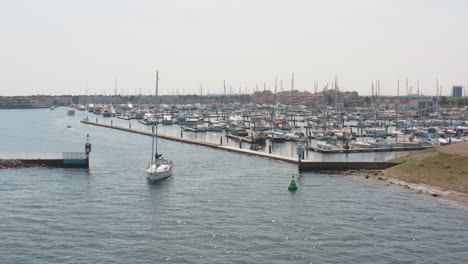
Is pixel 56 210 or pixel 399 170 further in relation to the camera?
pixel 399 170

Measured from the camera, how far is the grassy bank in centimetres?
5117

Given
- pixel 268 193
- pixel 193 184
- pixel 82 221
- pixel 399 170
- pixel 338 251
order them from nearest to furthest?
1. pixel 338 251
2. pixel 82 221
3. pixel 268 193
4. pixel 193 184
5. pixel 399 170

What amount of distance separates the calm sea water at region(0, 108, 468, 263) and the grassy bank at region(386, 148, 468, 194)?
4.41 metres

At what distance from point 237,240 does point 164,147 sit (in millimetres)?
56651

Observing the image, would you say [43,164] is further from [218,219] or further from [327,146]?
[327,146]

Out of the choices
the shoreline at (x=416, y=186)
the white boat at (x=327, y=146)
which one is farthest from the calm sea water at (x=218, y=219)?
the white boat at (x=327, y=146)

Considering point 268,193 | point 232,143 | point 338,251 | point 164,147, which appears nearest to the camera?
point 338,251

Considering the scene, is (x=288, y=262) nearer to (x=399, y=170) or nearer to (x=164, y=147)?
(x=399, y=170)

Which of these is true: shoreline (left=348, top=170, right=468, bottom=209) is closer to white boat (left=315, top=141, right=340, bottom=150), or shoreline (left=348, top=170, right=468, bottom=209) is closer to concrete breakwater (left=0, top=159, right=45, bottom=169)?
white boat (left=315, top=141, right=340, bottom=150)

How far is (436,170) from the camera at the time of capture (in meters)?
55.8

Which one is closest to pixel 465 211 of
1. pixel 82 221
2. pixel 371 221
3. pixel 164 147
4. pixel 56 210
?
pixel 371 221

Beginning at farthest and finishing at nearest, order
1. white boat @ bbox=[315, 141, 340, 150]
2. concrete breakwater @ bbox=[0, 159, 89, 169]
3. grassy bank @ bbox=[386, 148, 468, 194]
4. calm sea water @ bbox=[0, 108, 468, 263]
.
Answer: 1. white boat @ bbox=[315, 141, 340, 150]
2. concrete breakwater @ bbox=[0, 159, 89, 169]
3. grassy bank @ bbox=[386, 148, 468, 194]
4. calm sea water @ bbox=[0, 108, 468, 263]

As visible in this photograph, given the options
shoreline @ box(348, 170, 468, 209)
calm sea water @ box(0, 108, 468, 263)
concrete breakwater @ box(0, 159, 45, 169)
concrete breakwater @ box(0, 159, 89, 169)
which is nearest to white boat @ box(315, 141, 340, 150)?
calm sea water @ box(0, 108, 468, 263)

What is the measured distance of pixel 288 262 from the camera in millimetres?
30812
